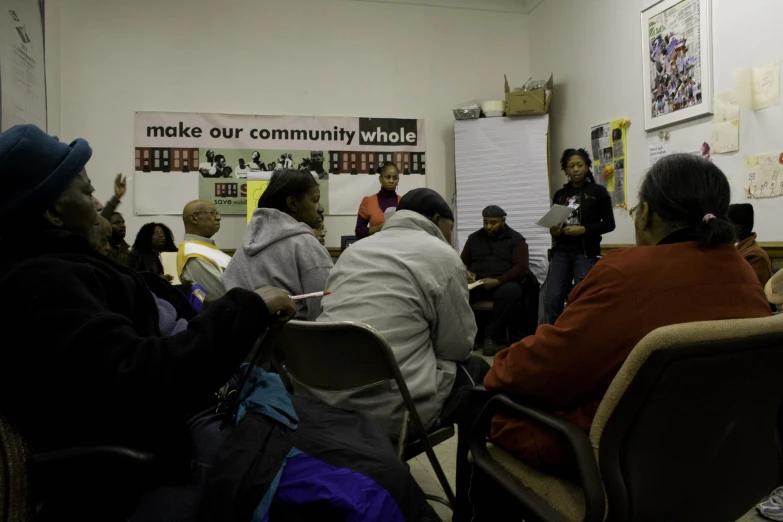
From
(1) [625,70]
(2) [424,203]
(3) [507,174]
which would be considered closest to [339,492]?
(2) [424,203]

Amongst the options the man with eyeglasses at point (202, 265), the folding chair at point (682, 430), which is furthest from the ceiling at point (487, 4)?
the folding chair at point (682, 430)

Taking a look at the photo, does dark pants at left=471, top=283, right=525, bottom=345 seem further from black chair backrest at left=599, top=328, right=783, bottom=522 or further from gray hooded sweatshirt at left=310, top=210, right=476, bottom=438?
black chair backrest at left=599, top=328, right=783, bottom=522

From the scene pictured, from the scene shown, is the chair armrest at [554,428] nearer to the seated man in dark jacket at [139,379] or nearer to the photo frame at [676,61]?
the seated man in dark jacket at [139,379]

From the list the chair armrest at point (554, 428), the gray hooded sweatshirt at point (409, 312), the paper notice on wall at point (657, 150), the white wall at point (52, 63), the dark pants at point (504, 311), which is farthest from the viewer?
the white wall at point (52, 63)

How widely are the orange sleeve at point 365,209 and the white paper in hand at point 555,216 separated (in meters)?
1.80

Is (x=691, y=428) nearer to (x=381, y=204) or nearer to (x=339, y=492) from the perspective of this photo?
(x=339, y=492)

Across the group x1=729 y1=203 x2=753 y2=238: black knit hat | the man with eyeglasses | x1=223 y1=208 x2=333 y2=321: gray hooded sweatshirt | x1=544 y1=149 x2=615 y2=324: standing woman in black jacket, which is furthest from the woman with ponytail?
x1=544 y1=149 x2=615 y2=324: standing woman in black jacket

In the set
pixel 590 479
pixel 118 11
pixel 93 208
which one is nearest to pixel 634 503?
pixel 590 479

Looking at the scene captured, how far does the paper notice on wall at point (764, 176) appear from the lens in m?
3.36

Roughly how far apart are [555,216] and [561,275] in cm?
62

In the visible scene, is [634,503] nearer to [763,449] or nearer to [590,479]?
[590,479]

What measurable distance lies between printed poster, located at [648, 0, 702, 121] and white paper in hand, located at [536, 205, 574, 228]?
3.61 feet

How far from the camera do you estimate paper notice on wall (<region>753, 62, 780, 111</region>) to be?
3.37m

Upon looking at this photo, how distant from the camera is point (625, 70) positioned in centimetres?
478
